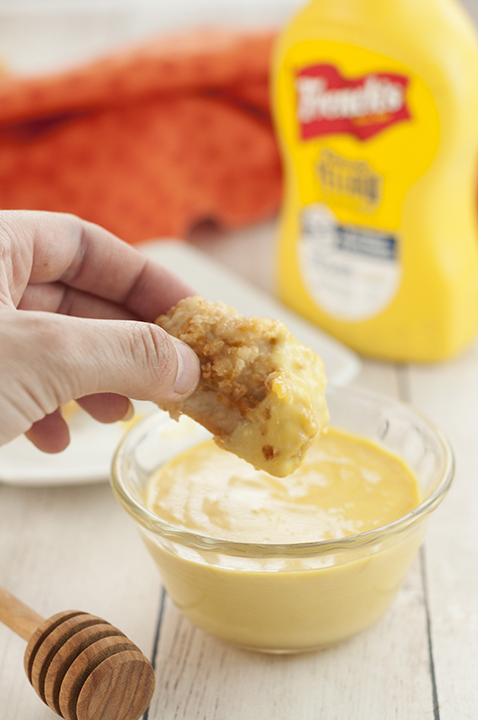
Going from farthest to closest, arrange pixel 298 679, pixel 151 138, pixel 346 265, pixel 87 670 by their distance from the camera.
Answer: pixel 151 138, pixel 346 265, pixel 298 679, pixel 87 670

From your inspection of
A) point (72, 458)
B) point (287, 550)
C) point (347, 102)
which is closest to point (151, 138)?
point (347, 102)

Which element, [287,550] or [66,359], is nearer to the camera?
[66,359]

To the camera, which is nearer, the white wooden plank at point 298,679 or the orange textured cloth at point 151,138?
the white wooden plank at point 298,679

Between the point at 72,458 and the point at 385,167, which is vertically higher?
the point at 385,167

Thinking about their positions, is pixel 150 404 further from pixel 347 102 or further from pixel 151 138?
pixel 151 138

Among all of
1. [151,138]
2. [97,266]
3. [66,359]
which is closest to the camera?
[66,359]

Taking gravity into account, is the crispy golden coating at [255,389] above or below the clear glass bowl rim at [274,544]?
above

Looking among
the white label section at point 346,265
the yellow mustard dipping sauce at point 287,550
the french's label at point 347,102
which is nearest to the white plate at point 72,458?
the yellow mustard dipping sauce at point 287,550

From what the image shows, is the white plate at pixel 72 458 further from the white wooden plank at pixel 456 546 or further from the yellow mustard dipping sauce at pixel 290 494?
the white wooden plank at pixel 456 546
